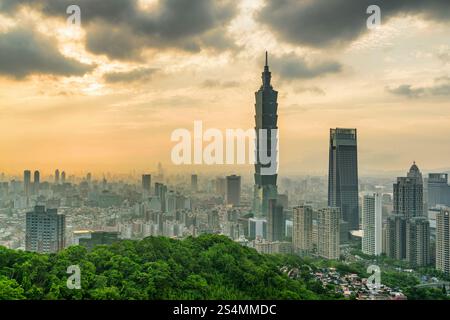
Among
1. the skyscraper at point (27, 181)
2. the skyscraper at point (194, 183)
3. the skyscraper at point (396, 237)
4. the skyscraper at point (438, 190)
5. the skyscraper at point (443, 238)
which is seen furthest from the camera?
the skyscraper at point (396, 237)

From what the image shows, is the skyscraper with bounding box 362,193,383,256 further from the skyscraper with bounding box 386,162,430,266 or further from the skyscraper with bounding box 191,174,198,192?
the skyscraper with bounding box 191,174,198,192

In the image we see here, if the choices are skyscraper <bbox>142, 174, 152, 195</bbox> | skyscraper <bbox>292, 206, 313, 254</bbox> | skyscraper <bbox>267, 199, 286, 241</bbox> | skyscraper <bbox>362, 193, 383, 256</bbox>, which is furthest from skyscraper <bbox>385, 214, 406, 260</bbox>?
skyscraper <bbox>142, 174, 152, 195</bbox>

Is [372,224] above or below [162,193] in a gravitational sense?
below

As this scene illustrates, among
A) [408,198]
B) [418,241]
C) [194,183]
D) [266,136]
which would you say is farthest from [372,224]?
[194,183]

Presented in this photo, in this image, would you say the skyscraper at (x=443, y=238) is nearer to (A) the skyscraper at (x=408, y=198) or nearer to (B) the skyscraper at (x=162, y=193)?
(A) the skyscraper at (x=408, y=198)

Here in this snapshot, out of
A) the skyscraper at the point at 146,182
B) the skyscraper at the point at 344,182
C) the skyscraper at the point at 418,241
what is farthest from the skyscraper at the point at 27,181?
the skyscraper at the point at 418,241

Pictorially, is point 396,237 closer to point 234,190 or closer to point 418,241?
point 418,241
